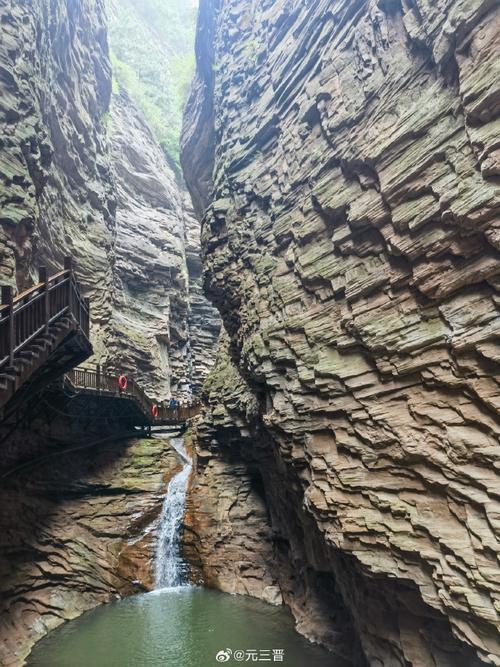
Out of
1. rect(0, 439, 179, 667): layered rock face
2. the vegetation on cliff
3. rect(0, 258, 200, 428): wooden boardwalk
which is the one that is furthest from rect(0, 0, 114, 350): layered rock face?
the vegetation on cliff

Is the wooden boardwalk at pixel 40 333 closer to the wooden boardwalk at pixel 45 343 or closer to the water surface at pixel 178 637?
the wooden boardwalk at pixel 45 343

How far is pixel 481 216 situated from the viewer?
6.33 m

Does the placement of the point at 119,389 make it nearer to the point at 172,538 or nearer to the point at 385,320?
the point at 172,538

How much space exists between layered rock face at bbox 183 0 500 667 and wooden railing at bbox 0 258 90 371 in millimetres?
5285

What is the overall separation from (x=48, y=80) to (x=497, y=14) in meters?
19.0

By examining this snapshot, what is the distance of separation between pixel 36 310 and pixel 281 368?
6.16 m

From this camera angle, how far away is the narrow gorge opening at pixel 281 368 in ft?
22.1

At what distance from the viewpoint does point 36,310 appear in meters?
9.11

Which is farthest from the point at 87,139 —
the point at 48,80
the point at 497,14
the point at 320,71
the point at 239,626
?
the point at 239,626

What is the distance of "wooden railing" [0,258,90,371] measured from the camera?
7.68 meters

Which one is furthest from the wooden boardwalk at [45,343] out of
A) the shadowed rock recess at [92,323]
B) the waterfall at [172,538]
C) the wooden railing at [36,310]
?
the waterfall at [172,538]

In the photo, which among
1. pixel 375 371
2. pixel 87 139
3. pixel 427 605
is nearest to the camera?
pixel 427 605

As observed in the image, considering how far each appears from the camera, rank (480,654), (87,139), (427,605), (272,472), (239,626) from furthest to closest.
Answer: (87,139)
(272,472)
(239,626)
(427,605)
(480,654)

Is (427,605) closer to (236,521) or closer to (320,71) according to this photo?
(236,521)
